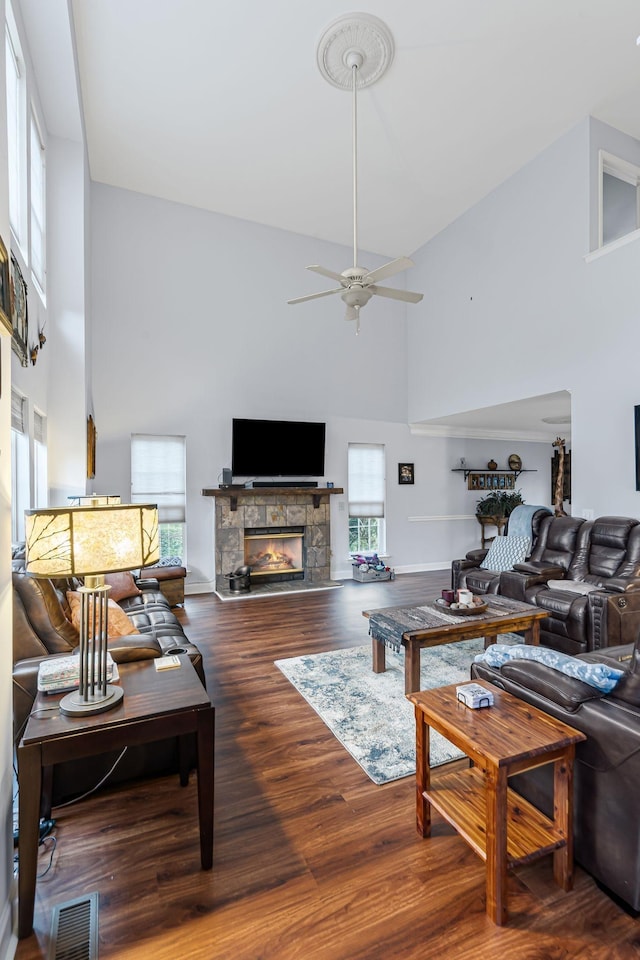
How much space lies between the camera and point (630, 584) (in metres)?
3.96

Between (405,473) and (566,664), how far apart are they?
251 inches

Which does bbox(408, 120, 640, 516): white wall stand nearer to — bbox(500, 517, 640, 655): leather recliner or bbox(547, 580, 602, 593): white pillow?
bbox(500, 517, 640, 655): leather recliner

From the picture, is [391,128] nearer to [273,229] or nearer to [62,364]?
[273,229]

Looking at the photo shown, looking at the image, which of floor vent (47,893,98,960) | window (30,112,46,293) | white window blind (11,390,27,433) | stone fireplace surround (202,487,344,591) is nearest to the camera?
floor vent (47,893,98,960)

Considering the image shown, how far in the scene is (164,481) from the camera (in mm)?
6488

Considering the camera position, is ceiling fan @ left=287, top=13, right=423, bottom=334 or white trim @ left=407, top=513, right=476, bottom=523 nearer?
ceiling fan @ left=287, top=13, right=423, bottom=334

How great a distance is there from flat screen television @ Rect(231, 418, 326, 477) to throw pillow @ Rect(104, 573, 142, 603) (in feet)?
8.84

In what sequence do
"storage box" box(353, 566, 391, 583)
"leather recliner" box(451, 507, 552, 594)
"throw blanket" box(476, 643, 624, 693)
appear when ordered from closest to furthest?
"throw blanket" box(476, 643, 624, 693), "leather recliner" box(451, 507, 552, 594), "storage box" box(353, 566, 391, 583)

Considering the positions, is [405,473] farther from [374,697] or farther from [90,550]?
[90,550]

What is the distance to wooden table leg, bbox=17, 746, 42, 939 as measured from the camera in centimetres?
154

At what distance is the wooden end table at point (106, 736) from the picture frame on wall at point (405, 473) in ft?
21.2

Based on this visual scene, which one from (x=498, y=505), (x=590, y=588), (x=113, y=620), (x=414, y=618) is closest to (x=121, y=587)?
(x=113, y=620)

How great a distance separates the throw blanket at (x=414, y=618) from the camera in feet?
10.7

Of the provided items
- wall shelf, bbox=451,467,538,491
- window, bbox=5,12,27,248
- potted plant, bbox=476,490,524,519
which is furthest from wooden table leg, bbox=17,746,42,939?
potted plant, bbox=476,490,524,519
